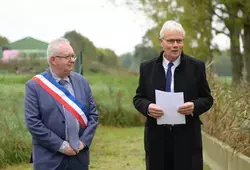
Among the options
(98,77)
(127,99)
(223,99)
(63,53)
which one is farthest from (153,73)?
(98,77)

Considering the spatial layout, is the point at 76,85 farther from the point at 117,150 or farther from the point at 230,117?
the point at 117,150

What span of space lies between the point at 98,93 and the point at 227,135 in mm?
9887

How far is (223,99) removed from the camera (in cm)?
936

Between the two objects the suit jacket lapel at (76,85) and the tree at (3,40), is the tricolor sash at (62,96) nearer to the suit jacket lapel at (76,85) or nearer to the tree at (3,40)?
the suit jacket lapel at (76,85)

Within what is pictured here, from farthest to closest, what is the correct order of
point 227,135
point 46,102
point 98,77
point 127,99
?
point 98,77
point 127,99
point 227,135
point 46,102

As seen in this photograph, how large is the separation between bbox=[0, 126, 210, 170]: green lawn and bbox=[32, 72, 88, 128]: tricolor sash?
4.34 meters

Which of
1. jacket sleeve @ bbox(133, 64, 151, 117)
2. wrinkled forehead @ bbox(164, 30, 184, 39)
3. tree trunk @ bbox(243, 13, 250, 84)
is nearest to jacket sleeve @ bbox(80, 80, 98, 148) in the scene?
jacket sleeve @ bbox(133, 64, 151, 117)

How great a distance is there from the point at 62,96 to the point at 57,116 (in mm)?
164

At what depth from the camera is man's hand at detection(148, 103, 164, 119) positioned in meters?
4.73

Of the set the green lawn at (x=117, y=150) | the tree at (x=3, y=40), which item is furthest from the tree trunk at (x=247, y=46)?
the tree at (x=3, y=40)

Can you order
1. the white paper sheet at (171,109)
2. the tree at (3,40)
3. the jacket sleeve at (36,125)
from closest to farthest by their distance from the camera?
1. the jacket sleeve at (36,125)
2. the white paper sheet at (171,109)
3. the tree at (3,40)

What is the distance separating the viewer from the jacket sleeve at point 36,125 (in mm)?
4664

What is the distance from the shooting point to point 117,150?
37.8 feet

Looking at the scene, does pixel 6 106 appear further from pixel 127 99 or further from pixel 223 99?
pixel 127 99
